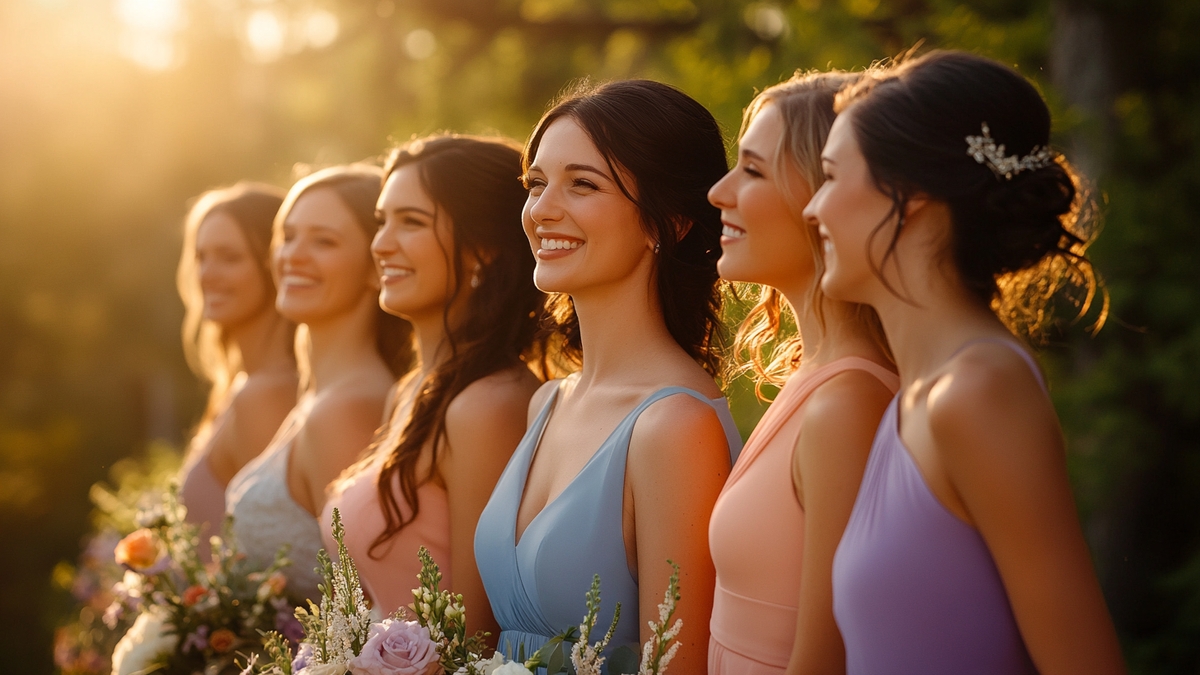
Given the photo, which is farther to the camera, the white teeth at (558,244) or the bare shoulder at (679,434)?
A: the white teeth at (558,244)

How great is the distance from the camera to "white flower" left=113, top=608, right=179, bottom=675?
456cm

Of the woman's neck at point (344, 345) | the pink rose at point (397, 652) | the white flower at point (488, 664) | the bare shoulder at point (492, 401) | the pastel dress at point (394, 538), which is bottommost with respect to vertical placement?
the pastel dress at point (394, 538)

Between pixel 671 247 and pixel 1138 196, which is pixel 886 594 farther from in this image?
pixel 1138 196

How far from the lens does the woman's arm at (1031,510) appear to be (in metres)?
2.06

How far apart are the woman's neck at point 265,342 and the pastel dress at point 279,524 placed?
4.88ft

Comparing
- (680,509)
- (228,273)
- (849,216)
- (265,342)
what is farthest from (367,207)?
(849,216)

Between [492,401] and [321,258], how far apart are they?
1.44 meters

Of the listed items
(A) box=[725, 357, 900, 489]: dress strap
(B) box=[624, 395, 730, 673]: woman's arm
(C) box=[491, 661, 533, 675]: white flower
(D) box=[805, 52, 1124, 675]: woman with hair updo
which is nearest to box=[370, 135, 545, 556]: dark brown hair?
(B) box=[624, 395, 730, 673]: woman's arm

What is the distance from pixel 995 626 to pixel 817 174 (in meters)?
1.10

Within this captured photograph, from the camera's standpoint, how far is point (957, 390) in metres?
2.11

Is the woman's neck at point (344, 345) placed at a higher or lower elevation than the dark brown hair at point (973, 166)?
lower

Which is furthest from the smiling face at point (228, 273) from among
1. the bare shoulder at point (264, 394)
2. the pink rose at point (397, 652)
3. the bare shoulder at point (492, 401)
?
the pink rose at point (397, 652)

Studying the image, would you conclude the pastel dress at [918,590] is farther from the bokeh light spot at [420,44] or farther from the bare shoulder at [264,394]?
the bokeh light spot at [420,44]

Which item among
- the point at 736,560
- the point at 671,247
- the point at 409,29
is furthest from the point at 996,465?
the point at 409,29
